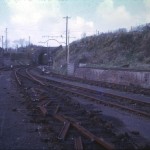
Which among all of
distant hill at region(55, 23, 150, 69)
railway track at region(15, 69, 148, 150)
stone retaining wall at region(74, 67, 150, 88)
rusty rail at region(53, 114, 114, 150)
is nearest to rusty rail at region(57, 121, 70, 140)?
railway track at region(15, 69, 148, 150)

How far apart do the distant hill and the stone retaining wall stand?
4.85 meters

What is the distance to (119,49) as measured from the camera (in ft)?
182

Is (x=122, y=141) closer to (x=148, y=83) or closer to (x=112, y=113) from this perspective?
(x=112, y=113)

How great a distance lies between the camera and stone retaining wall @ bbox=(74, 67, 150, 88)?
26109 mm

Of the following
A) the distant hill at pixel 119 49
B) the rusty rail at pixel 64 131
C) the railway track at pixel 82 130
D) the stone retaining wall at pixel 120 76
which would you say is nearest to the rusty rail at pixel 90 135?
the railway track at pixel 82 130

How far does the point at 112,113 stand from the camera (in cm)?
1420

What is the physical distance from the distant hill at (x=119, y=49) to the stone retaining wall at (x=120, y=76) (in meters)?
4.85

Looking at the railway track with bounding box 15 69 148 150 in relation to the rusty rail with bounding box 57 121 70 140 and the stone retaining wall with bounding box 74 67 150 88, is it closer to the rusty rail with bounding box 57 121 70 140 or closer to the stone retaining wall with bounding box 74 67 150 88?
the rusty rail with bounding box 57 121 70 140

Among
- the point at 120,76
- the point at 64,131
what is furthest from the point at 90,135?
the point at 120,76

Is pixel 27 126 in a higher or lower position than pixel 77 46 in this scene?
lower

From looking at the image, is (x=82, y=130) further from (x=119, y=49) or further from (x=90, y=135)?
(x=119, y=49)

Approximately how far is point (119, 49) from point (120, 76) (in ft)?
84.6

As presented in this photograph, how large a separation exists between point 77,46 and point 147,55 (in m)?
32.9

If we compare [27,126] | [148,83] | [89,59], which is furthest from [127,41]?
[27,126]
